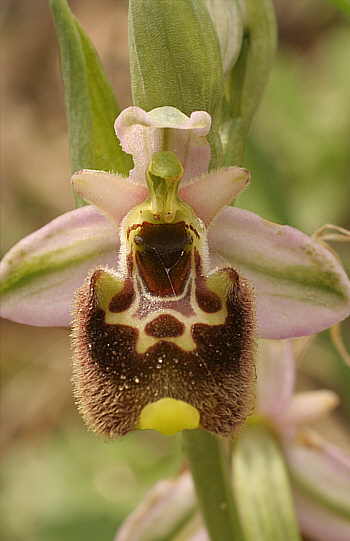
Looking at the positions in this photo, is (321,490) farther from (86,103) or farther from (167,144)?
(86,103)

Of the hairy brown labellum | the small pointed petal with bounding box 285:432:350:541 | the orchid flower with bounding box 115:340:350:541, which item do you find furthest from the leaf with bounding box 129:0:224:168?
the small pointed petal with bounding box 285:432:350:541

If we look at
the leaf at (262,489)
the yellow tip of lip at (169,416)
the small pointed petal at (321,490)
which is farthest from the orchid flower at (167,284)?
the small pointed petal at (321,490)

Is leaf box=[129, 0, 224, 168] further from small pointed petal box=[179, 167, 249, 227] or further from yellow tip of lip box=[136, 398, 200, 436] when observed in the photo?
yellow tip of lip box=[136, 398, 200, 436]

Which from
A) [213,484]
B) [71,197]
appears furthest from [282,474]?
[71,197]

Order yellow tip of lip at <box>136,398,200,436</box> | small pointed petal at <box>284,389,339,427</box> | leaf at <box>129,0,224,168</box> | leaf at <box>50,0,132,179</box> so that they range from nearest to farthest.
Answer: yellow tip of lip at <box>136,398,200,436</box> < leaf at <box>129,0,224,168</box> < leaf at <box>50,0,132,179</box> < small pointed petal at <box>284,389,339,427</box>

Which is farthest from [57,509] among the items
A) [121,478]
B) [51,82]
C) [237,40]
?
[51,82]

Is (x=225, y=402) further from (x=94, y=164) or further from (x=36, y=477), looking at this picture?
(x=36, y=477)
